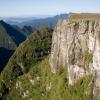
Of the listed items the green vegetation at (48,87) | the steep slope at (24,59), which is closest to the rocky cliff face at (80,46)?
the green vegetation at (48,87)

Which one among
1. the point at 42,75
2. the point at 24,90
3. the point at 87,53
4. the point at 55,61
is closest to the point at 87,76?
the point at 87,53

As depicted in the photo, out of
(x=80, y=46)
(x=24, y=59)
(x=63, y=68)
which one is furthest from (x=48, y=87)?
(x=24, y=59)

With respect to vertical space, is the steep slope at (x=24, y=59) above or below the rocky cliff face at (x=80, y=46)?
below

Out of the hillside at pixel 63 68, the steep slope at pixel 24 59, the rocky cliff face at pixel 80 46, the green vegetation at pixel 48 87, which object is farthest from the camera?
the steep slope at pixel 24 59

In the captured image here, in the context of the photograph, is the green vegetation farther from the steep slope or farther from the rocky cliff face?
the steep slope

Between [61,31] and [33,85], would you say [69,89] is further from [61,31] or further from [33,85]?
[33,85]

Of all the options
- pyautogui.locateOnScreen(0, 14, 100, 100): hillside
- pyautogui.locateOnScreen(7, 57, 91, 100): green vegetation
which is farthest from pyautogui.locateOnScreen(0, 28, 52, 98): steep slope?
pyautogui.locateOnScreen(7, 57, 91, 100): green vegetation

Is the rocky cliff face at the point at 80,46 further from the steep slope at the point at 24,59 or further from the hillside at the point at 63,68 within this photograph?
the steep slope at the point at 24,59
